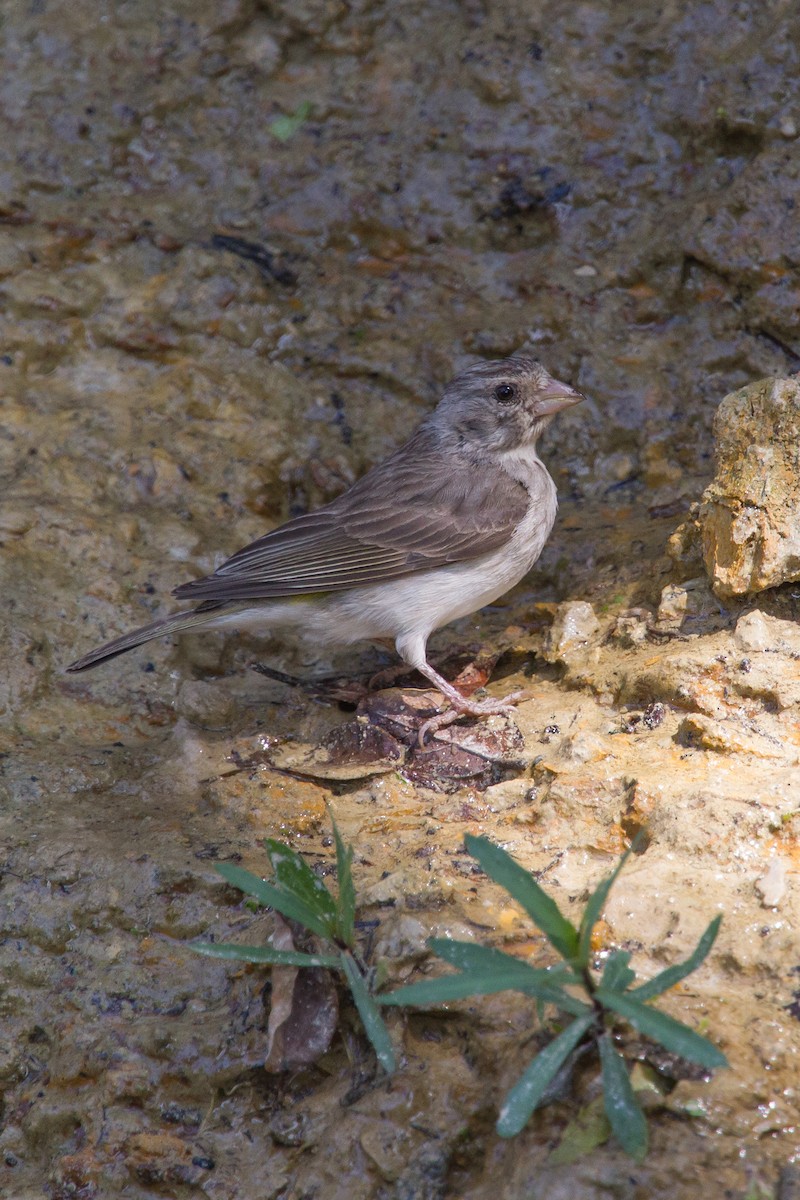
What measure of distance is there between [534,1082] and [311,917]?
0.89 meters

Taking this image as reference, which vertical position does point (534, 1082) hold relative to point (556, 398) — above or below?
above

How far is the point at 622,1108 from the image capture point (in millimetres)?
2676

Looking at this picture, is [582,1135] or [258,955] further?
[258,955]

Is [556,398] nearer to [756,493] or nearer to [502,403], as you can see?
[502,403]

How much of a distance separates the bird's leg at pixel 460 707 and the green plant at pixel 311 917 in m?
1.36

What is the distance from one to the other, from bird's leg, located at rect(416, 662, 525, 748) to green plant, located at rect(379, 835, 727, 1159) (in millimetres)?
1773

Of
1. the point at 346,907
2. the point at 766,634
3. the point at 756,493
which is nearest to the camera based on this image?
the point at 346,907

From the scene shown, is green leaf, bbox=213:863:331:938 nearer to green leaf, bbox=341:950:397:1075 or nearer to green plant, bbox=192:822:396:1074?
green plant, bbox=192:822:396:1074

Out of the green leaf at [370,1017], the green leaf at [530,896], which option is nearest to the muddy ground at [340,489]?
the green leaf at [370,1017]

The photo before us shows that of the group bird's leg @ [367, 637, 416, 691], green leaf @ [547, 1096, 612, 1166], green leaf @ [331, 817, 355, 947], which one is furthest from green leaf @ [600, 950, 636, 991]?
bird's leg @ [367, 637, 416, 691]

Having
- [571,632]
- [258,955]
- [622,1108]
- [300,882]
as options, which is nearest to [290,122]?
[571,632]

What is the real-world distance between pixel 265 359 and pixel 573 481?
1869 mm

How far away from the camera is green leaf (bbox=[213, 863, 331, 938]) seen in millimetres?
3359

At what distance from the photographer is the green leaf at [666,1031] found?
103 inches
